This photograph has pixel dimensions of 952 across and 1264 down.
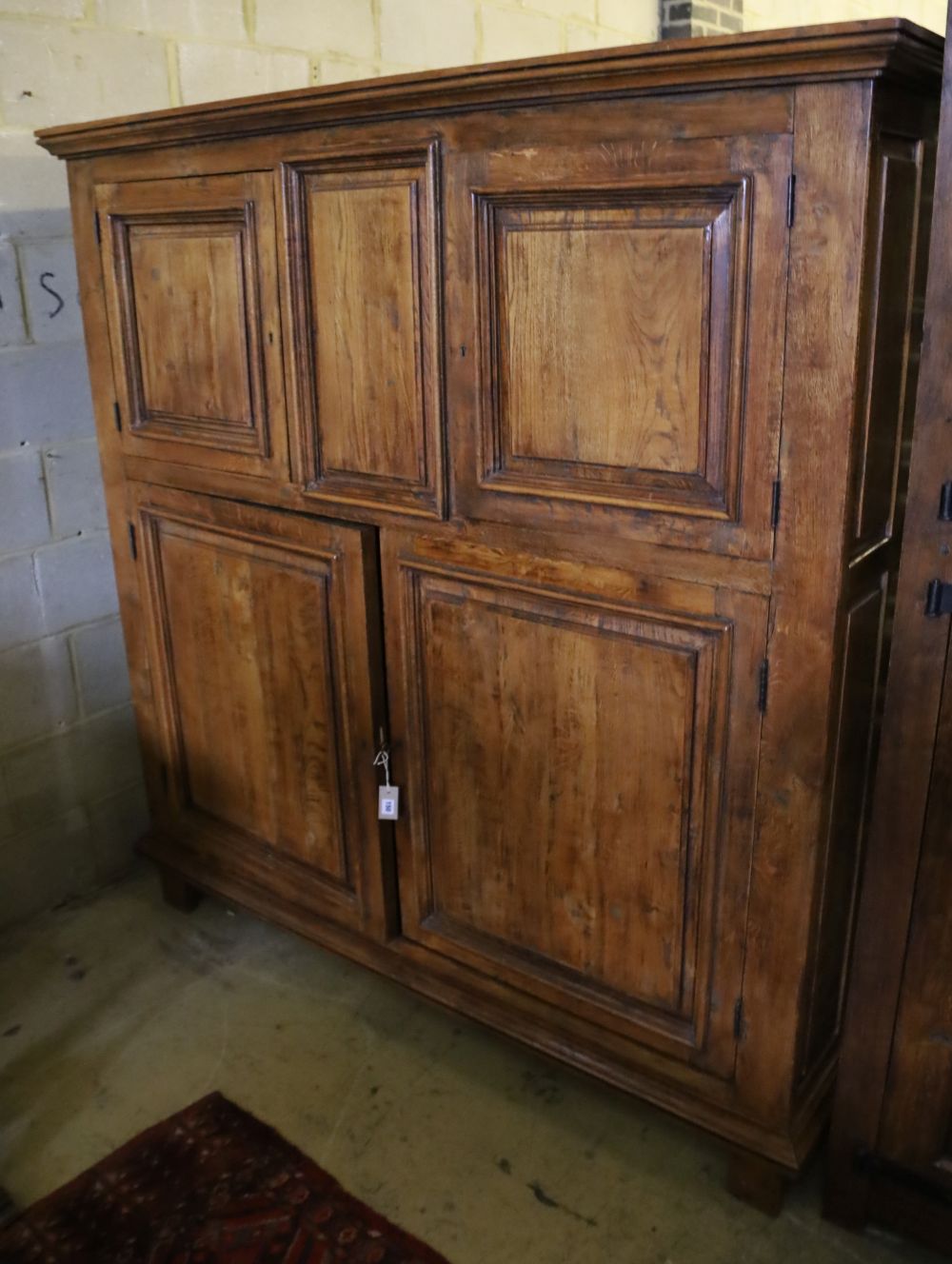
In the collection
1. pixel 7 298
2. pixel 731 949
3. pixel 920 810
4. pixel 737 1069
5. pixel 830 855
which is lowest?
pixel 737 1069

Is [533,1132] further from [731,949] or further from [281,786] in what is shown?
[281,786]

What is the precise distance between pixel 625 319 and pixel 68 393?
132cm

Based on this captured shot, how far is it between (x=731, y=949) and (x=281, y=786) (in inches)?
34.4

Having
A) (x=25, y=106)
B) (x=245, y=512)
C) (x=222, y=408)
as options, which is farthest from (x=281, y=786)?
(x=25, y=106)

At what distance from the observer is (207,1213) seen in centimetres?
163

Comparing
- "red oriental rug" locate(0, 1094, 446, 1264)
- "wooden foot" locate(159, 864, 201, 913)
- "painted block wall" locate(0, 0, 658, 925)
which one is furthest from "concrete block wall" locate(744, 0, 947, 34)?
"red oriental rug" locate(0, 1094, 446, 1264)

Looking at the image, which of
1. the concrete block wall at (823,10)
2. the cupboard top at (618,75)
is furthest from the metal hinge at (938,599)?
the concrete block wall at (823,10)

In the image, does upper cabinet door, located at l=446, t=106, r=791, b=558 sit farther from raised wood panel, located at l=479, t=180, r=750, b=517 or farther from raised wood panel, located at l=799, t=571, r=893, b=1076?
raised wood panel, located at l=799, t=571, r=893, b=1076

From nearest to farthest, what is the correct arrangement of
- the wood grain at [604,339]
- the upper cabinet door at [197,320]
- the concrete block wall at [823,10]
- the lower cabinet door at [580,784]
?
the wood grain at [604,339], the lower cabinet door at [580,784], the upper cabinet door at [197,320], the concrete block wall at [823,10]

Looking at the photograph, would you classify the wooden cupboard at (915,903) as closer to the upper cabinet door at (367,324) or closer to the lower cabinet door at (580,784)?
the lower cabinet door at (580,784)

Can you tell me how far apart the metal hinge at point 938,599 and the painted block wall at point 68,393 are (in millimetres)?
1692

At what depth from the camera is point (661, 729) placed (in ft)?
4.90

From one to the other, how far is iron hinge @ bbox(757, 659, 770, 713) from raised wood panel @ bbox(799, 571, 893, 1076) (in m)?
0.09

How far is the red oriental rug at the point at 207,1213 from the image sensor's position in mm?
1565
